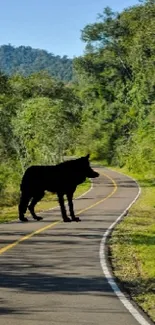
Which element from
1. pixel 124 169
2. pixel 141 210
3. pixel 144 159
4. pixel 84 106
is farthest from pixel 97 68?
pixel 141 210

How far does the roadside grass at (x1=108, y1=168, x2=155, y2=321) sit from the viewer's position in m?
10.0

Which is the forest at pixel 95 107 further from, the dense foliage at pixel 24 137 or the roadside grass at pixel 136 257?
the roadside grass at pixel 136 257

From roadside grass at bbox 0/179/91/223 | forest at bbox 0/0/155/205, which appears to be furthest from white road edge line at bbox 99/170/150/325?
forest at bbox 0/0/155/205

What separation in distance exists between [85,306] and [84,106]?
319 ft

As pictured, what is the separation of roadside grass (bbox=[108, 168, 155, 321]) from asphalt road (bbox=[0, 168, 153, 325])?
1.50 ft

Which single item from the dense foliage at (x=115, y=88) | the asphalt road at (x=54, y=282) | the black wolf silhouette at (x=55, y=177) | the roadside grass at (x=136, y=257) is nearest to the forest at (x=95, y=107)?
the dense foliage at (x=115, y=88)

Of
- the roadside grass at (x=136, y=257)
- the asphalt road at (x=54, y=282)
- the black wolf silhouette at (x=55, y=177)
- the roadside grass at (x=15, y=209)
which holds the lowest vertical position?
the roadside grass at (x=15, y=209)

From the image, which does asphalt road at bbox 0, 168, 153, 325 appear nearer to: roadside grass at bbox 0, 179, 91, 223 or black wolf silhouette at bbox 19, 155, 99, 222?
black wolf silhouette at bbox 19, 155, 99, 222

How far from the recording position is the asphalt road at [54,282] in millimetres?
7867

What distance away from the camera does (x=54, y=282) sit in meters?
10.3

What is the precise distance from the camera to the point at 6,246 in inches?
577

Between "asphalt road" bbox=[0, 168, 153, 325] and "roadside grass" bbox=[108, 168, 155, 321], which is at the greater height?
"asphalt road" bbox=[0, 168, 153, 325]

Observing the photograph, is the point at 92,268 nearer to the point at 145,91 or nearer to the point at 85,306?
the point at 85,306

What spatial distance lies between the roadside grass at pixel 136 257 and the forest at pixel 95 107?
53.6ft
